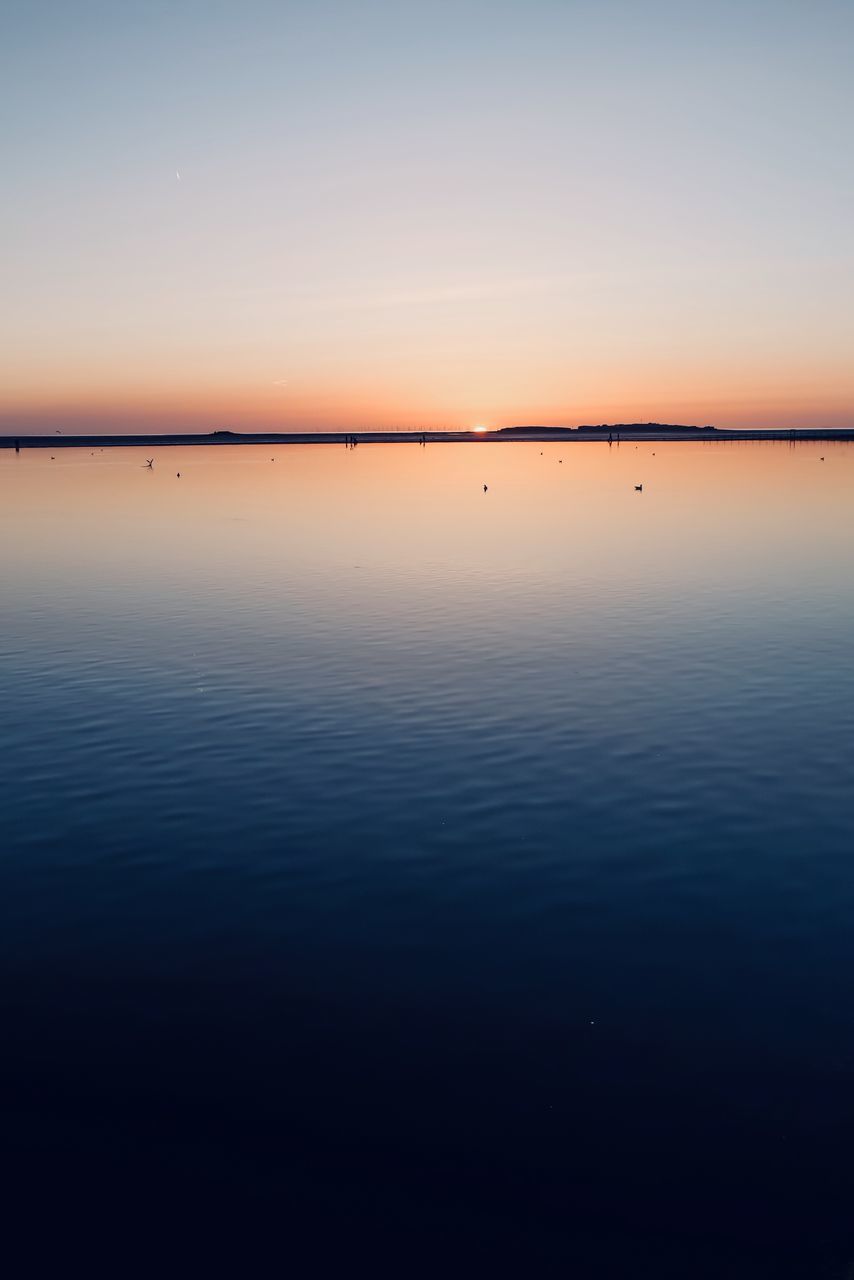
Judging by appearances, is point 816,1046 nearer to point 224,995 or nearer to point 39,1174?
point 224,995

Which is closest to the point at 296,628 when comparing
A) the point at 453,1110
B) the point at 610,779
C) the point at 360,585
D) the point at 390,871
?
the point at 360,585

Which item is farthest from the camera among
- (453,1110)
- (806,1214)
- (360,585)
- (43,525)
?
(43,525)

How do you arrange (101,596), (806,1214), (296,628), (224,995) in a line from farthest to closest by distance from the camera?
(101,596)
(296,628)
(224,995)
(806,1214)

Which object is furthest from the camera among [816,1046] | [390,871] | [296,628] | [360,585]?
[360,585]

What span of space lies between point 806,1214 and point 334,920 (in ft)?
31.0

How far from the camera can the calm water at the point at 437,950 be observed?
11.9 m

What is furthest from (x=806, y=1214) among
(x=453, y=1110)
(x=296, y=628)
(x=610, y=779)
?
(x=296, y=628)

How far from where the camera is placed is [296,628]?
4706cm

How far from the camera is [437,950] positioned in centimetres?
1766

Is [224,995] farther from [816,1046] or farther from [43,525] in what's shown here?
[43,525]

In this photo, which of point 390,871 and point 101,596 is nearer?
point 390,871

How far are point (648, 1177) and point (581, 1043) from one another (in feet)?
9.36

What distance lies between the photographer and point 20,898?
775 inches

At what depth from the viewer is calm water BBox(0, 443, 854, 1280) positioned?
39.1 feet
